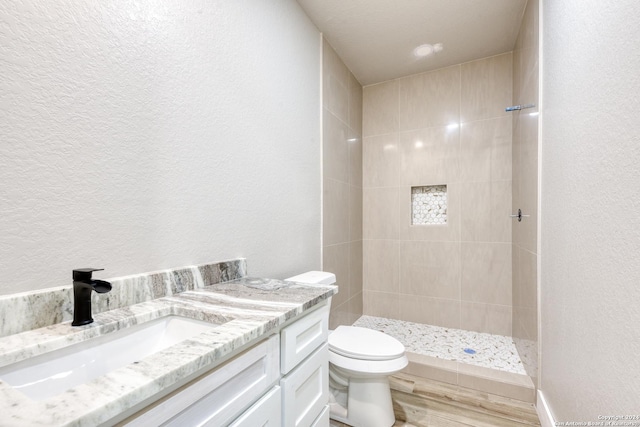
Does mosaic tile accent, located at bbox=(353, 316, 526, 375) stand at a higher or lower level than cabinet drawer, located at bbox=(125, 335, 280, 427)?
lower

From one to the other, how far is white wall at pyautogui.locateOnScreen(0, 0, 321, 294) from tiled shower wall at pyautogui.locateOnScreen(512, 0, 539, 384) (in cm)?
148

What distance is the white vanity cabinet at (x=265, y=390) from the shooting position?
0.56m

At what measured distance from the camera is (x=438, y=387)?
1.88 meters

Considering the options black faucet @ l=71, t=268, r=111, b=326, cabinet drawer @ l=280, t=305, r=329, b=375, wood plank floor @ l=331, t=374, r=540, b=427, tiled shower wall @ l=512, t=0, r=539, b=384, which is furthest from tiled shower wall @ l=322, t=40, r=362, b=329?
black faucet @ l=71, t=268, r=111, b=326

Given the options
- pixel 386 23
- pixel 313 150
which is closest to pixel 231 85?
pixel 313 150

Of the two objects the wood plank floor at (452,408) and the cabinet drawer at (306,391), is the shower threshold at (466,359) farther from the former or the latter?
the cabinet drawer at (306,391)

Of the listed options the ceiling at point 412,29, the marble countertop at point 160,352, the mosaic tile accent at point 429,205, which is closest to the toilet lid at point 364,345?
the marble countertop at point 160,352

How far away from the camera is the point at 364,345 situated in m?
1.58

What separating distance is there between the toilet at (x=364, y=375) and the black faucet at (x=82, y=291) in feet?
3.25

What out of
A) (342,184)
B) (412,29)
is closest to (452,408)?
(342,184)

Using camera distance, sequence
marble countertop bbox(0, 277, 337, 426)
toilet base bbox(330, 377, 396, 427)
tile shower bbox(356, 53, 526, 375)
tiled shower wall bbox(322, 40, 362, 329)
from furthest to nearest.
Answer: tile shower bbox(356, 53, 526, 375) → tiled shower wall bbox(322, 40, 362, 329) → toilet base bbox(330, 377, 396, 427) → marble countertop bbox(0, 277, 337, 426)

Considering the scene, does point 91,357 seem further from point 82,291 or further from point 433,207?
point 433,207

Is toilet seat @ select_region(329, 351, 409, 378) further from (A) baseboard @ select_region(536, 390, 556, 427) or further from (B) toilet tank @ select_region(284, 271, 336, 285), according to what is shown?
(A) baseboard @ select_region(536, 390, 556, 427)

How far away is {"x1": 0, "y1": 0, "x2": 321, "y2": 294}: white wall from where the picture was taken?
71 centimetres
